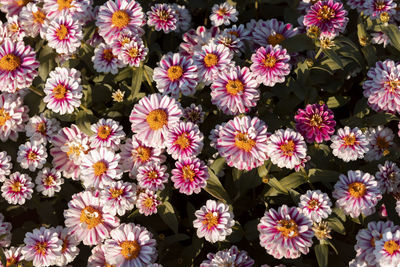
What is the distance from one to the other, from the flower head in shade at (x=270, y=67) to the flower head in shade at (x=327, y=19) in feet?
1.78

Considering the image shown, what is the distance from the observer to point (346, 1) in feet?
14.8

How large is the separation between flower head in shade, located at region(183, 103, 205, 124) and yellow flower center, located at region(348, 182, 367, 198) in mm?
1377

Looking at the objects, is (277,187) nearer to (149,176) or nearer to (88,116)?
(149,176)

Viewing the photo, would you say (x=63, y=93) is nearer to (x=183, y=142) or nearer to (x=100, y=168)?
(x=100, y=168)

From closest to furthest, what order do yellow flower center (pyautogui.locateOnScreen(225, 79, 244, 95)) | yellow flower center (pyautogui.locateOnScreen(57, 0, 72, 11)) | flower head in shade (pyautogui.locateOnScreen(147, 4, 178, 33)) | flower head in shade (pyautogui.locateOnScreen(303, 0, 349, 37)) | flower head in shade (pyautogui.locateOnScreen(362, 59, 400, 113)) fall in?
yellow flower center (pyautogui.locateOnScreen(225, 79, 244, 95)), flower head in shade (pyautogui.locateOnScreen(362, 59, 400, 113)), flower head in shade (pyautogui.locateOnScreen(303, 0, 349, 37)), flower head in shade (pyautogui.locateOnScreen(147, 4, 178, 33)), yellow flower center (pyautogui.locateOnScreen(57, 0, 72, 11))

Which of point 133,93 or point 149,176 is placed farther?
point 133,93

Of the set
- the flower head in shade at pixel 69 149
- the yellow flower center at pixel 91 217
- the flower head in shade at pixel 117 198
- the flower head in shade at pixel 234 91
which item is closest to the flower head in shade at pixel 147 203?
the flower head in shade at pixel 117 198

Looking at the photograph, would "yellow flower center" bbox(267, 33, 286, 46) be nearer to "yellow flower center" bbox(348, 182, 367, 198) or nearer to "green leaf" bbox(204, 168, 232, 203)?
"green leaf" bbox(204, 168, 232, 203)

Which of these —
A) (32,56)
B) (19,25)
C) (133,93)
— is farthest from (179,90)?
(19,25)

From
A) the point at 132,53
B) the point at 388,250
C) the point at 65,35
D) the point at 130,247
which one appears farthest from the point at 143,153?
the point at 388,250

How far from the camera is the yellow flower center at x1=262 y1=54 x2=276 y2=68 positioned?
340 cm

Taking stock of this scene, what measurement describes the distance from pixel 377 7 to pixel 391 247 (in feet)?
7.41

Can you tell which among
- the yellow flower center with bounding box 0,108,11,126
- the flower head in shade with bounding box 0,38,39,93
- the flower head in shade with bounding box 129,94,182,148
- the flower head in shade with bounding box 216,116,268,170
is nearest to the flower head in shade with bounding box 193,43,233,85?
the flower head in shade with bounding box 129,94,182,148

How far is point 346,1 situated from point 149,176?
297 cm
